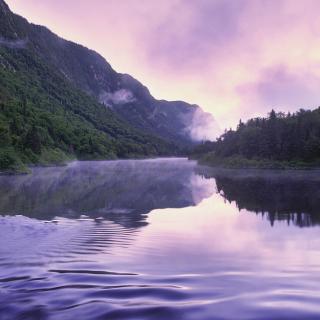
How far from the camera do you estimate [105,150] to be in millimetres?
166250

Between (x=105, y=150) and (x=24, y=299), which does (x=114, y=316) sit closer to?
(x=24, y=299)

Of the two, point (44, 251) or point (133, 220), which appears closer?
point (44, 251)

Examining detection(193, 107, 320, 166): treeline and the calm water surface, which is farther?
detection(193, 107, 320, 166): treeline

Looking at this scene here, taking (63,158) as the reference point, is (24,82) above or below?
above

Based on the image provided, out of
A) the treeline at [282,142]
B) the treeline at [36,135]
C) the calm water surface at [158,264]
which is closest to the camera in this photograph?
the calm water surface at [158,264]

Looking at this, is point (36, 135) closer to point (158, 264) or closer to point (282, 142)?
point (282, 142)

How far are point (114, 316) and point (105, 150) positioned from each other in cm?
15966

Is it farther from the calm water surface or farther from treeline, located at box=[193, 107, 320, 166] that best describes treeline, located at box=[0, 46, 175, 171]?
the calm water surface

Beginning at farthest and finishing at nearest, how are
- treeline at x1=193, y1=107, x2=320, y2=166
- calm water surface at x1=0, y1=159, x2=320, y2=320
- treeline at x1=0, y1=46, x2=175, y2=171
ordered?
treeline at x1=193, y1=107, x2=320, y2=166 < treeline at x1=0, y1=46, x2=175, y2=171 < calm water surface at x1=0, y1=159, x2=320, y2=320

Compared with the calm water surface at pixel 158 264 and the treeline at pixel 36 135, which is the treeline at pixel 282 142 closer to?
the treeline at pixel 36 135

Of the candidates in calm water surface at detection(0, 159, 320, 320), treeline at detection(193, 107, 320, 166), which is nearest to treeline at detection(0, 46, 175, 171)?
treeline at detection(193, 107, 320, 166)

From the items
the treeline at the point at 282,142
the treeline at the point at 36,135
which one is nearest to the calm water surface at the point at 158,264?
the treeline at the point at 36,135

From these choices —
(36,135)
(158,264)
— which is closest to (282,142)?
(36,135)

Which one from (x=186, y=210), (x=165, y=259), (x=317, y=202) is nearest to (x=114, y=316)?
(x=165, y=259)
